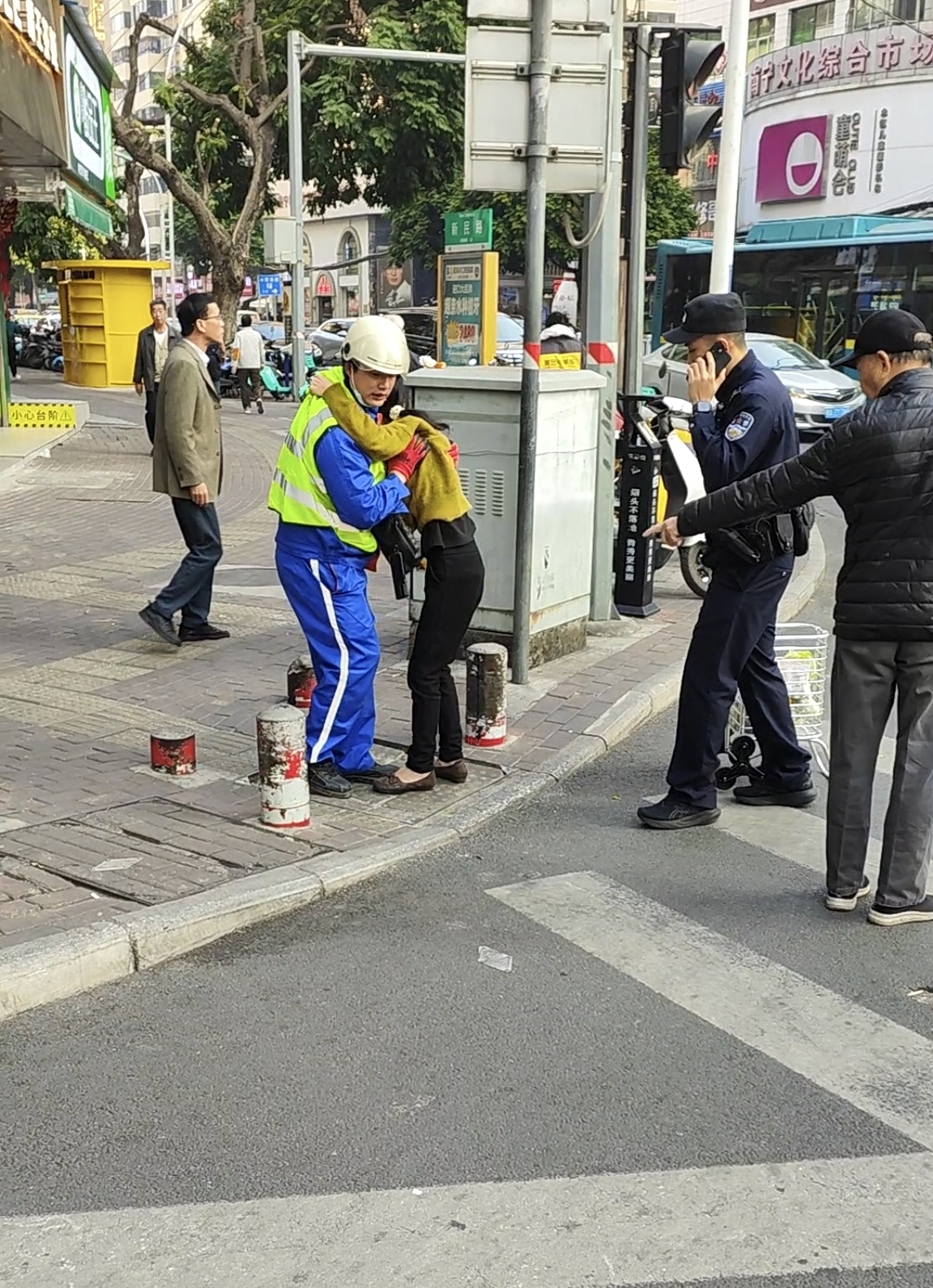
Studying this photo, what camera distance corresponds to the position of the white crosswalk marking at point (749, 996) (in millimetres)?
3443

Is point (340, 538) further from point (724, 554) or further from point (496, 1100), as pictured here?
point (496, 1100)

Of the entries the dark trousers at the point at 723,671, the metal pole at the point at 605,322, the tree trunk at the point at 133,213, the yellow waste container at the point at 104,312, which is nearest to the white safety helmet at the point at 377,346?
the dark trousers at the point at 723,671

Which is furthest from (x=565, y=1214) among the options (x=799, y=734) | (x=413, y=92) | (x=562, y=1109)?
(x=413, y=92)

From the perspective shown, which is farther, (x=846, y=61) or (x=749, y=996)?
(x=846, y=61)

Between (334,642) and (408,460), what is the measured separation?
2.54ft

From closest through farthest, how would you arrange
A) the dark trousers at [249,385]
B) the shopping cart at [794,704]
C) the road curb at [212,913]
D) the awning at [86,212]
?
1. the road curb at [212,913]
2. the shopping cart at [794,704]
3. the awning at [86,212]
4. the dark trousers at [249,385]

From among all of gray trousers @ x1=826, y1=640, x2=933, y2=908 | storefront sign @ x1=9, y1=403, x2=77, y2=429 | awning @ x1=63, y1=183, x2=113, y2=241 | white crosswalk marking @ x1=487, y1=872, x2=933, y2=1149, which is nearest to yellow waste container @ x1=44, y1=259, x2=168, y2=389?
storefront sign @ x1=9, y1=403, x2=77, y2=429

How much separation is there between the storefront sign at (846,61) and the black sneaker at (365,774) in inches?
1519

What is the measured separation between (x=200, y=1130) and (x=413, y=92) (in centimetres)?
2907

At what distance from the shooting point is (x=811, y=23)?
139 feet

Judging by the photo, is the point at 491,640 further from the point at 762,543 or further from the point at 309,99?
the point at 309,99

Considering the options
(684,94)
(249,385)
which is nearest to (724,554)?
(684,94)

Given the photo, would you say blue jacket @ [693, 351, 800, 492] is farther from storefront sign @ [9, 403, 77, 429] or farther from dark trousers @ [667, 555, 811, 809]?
storefront sign @ [9, 403, 77, 429]

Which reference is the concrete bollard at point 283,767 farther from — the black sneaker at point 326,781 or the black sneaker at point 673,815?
the black sneaker at point 673,815
